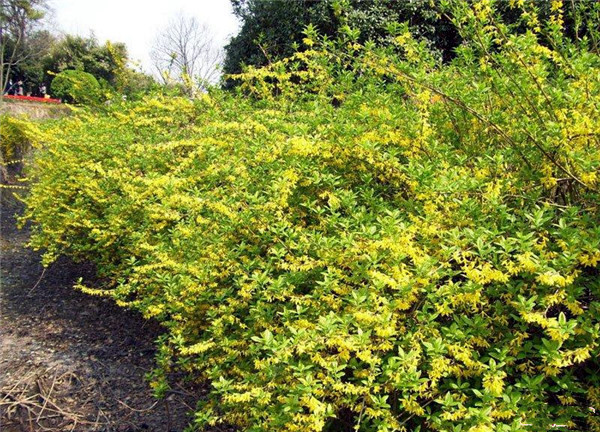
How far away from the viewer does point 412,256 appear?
1.75m

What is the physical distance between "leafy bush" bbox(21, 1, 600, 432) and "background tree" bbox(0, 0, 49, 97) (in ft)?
64.4

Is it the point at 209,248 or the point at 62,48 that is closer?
the point at 209,248

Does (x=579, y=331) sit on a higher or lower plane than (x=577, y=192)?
lower

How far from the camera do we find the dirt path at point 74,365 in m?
3.14

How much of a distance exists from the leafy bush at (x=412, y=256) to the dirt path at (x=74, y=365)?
0.48 meters

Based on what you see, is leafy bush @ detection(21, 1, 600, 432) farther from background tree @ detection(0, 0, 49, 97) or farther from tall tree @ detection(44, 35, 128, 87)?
tall tree @ detection(44, 35, 128, 87)

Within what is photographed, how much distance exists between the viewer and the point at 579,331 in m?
1.53

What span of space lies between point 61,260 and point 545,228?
5.98m

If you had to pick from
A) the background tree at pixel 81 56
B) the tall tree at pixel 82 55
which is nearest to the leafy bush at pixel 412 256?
the background tree at pixel 81 56

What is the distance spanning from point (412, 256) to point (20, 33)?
2727 cm

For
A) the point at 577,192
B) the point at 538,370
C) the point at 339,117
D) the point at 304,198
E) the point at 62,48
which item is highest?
the point at 62,48

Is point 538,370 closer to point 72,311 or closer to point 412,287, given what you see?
point 412,287

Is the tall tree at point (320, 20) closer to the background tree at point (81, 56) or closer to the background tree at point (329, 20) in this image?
the background tree at point (329, 20)

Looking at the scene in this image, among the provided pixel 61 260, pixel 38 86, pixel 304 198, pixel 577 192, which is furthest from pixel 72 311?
pixel 38 86
